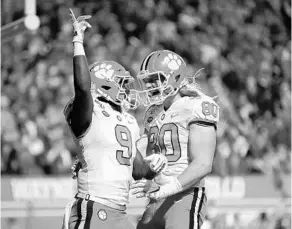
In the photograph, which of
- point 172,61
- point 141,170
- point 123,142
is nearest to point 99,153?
Result: point 123,142

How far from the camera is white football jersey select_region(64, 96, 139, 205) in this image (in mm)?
4398

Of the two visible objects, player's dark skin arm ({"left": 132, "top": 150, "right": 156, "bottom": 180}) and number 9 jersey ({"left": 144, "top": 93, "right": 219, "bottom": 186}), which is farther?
player's dark skin arm ({"left": 132, "top": 150, "right": 156, "bottom": 180})

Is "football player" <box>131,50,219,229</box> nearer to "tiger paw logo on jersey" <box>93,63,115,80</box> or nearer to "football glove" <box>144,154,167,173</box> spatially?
"football glove" <box>144,154,167,173</box>

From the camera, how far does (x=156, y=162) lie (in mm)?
4344

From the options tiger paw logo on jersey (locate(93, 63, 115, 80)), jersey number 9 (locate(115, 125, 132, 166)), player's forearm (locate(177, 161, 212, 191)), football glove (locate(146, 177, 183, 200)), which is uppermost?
tiger paw logo on jersey (locate(93, 63, 115, 80))

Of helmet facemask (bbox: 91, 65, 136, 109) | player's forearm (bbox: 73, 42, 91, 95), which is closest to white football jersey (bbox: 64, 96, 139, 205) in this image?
helmet facemask (bbox: 91, 65, 136, 109)

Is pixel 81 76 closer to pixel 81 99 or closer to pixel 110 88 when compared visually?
pixel 81 99

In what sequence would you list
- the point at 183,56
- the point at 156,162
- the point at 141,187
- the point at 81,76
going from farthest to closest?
the point at 183,56, the point at 141,187, the point at 156,162, the point at 81,76

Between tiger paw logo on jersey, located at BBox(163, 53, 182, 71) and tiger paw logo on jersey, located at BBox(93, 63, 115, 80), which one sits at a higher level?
tiger paw logo on jersey, located at BBox(163, 53, 182, 71)

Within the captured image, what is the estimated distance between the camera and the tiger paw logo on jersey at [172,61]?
470cm

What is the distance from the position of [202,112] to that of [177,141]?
0.74 ft

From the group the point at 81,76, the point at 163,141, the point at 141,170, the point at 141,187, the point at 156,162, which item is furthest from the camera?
the point at 141,170

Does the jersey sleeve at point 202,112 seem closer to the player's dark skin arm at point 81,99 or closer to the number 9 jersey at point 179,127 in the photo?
the number 9 jersey at point 179,127

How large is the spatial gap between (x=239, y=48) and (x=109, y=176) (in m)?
7.14
